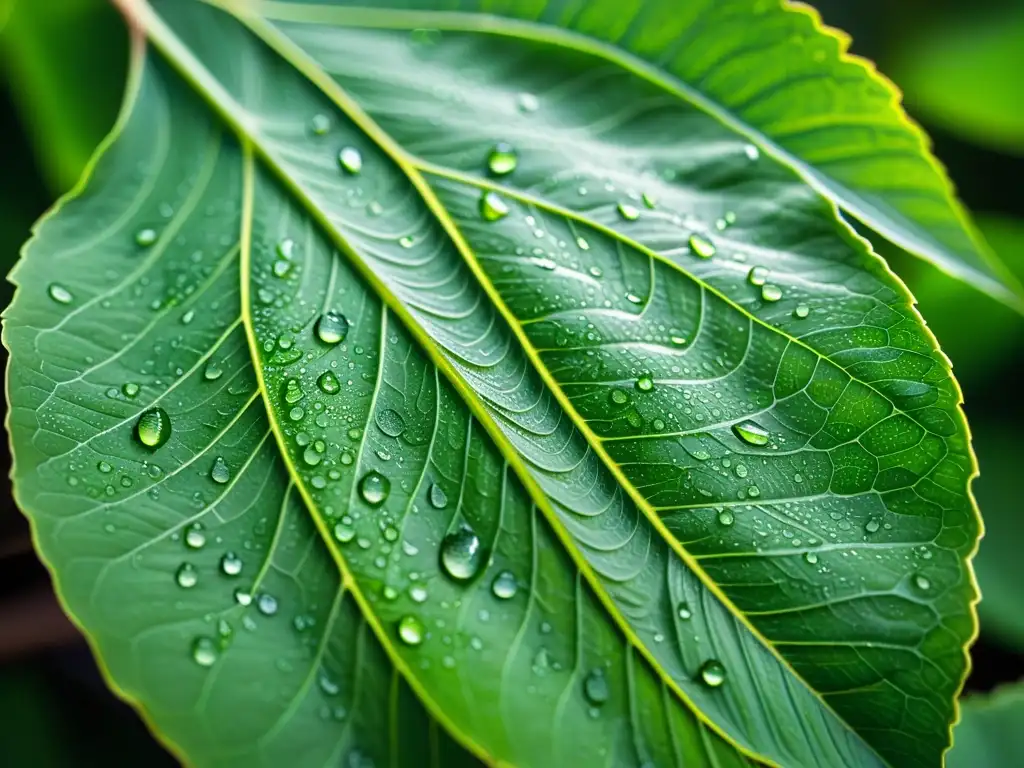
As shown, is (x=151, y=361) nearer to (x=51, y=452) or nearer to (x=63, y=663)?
(x=51, y=452)

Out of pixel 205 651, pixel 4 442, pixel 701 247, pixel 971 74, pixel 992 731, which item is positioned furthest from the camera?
pixel 971 74

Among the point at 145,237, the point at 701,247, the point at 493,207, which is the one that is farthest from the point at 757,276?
the point at 145,237

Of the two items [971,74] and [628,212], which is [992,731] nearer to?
[628,212]

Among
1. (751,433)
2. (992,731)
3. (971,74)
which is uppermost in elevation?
(971,74)

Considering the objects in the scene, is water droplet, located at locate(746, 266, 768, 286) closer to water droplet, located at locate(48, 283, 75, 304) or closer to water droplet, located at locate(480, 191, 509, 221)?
water droplet, located at locate(480, 191, 509, 221)

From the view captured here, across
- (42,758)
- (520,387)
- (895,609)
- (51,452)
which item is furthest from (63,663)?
(895,609)

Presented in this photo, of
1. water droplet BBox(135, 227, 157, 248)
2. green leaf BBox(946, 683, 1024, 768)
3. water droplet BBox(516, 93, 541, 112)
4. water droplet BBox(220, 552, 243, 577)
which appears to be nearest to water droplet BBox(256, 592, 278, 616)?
water droplet BBox(220, 552, 243, 577)
